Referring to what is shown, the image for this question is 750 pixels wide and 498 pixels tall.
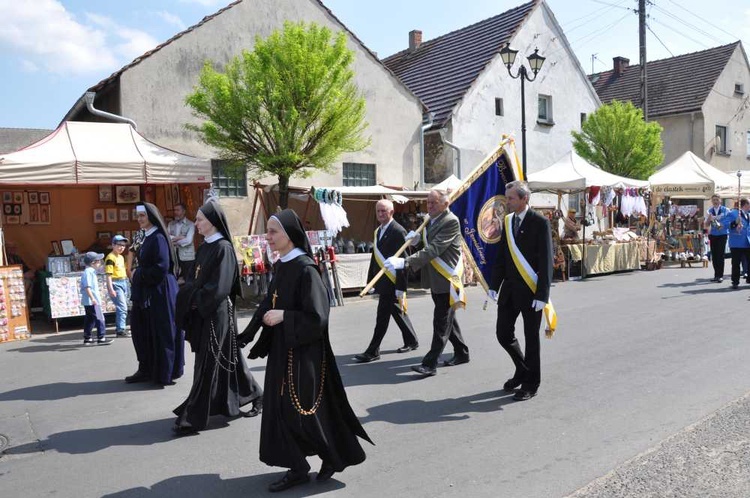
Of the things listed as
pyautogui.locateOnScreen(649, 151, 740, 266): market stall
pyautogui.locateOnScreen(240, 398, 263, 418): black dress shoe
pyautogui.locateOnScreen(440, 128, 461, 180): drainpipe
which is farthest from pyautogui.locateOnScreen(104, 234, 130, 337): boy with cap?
pyautogui.locateOnScreen(649, 151, 740, 266): market stall

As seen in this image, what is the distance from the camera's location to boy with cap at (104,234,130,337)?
9.48m

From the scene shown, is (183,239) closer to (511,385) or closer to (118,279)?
(118,279)

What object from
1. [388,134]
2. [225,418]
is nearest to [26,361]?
[225,418]

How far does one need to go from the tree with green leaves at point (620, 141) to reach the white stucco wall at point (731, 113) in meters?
A: 8.76

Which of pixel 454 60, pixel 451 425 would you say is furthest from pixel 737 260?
pixel 454 60

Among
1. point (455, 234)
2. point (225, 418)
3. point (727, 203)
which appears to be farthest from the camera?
point (727, 203)

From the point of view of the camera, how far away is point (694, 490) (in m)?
3.82

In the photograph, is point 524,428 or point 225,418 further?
point 225,418

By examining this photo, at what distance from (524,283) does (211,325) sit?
2766 mm

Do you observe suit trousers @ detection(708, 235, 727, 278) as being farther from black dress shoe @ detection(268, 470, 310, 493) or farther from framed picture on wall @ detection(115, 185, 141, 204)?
black dress shoe @ detection(268, 470, 310, 493)

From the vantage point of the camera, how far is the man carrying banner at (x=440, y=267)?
6.62 meters

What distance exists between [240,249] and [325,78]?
363 cm

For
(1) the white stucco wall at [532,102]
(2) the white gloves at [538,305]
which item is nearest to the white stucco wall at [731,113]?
(1) the white stucco wall at [532,102]

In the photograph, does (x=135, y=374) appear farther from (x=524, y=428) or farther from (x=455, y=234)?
(x=524, y=428)
